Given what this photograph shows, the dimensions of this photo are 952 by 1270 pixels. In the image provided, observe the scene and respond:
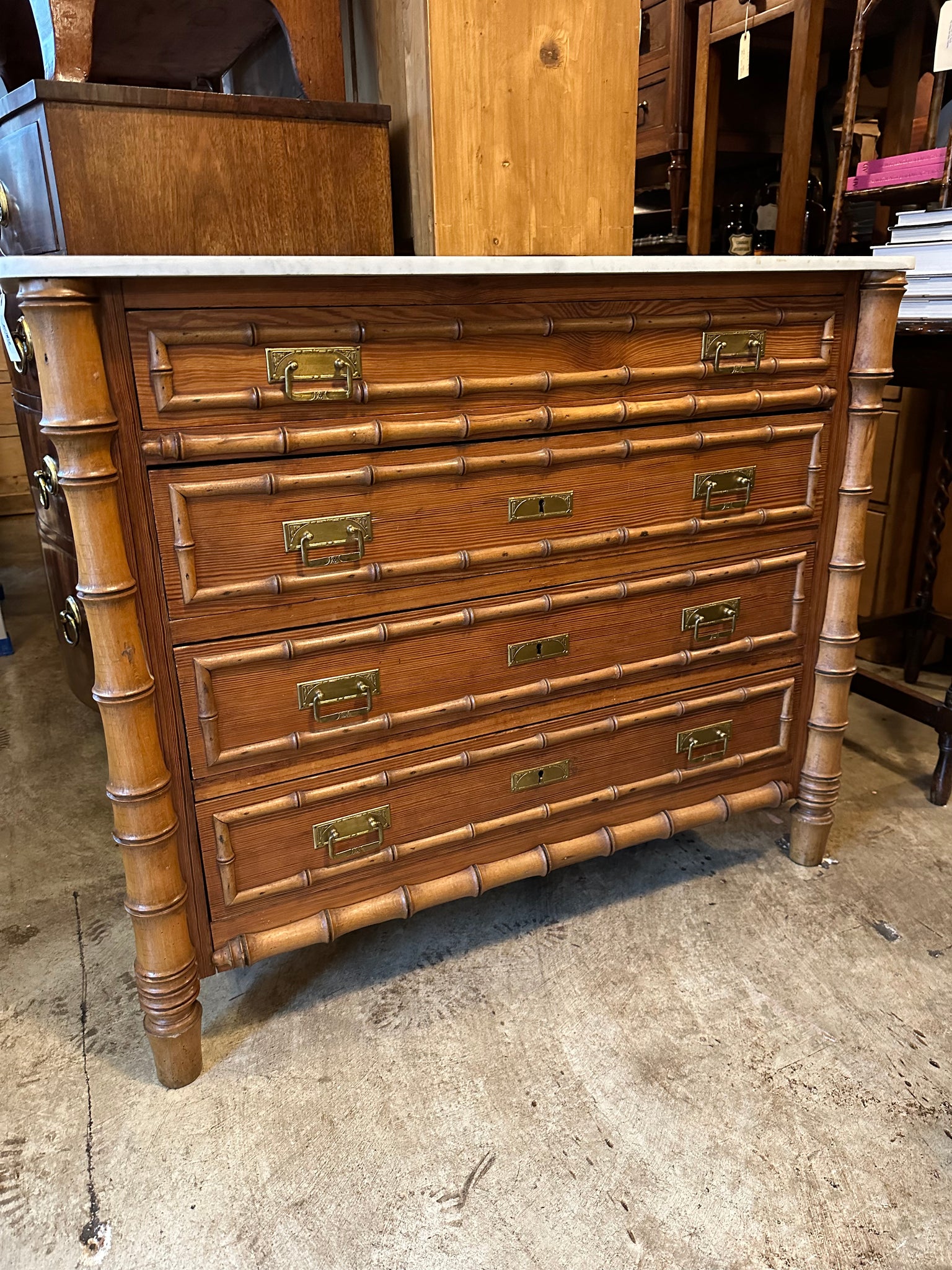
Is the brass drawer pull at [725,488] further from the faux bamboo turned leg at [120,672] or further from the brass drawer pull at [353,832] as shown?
the faux bamboo turned leg at [120,672]

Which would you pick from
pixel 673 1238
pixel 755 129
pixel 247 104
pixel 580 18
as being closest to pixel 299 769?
pixel 673 1238

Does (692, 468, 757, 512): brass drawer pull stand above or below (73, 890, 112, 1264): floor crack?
above

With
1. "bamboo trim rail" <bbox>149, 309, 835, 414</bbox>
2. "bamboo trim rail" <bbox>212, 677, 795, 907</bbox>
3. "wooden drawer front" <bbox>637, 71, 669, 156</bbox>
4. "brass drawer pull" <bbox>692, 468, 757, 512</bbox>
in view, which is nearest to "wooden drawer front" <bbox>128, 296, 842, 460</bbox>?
"bamboo trim rail" <bbox>149, 309, 835, 414</bbox>

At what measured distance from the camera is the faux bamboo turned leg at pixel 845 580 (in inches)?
59.0

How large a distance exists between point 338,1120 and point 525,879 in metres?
0.62

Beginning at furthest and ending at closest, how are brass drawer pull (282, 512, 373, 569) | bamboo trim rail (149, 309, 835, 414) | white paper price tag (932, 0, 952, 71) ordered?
1. white paper price tag (932, 0, 952, 71)
2. brass drawer pull (282, 512, 373, 569)
3. bamboo trim rail (149, 309, 835, 414)

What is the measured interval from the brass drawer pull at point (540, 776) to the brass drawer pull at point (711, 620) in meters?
0.31

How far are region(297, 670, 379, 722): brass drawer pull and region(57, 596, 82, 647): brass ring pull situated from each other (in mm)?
873

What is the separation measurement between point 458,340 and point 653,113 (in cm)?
243

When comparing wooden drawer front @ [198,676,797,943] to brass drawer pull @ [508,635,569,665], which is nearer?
wooden drawer front @ [198,676,797,943]

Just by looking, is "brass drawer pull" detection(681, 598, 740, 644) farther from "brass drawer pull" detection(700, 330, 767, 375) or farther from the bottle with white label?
the bottle with white label

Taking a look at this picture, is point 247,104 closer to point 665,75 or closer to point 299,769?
point 299,769

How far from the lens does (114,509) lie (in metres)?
1.06

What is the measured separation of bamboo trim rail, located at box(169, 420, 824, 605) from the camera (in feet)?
3.68
